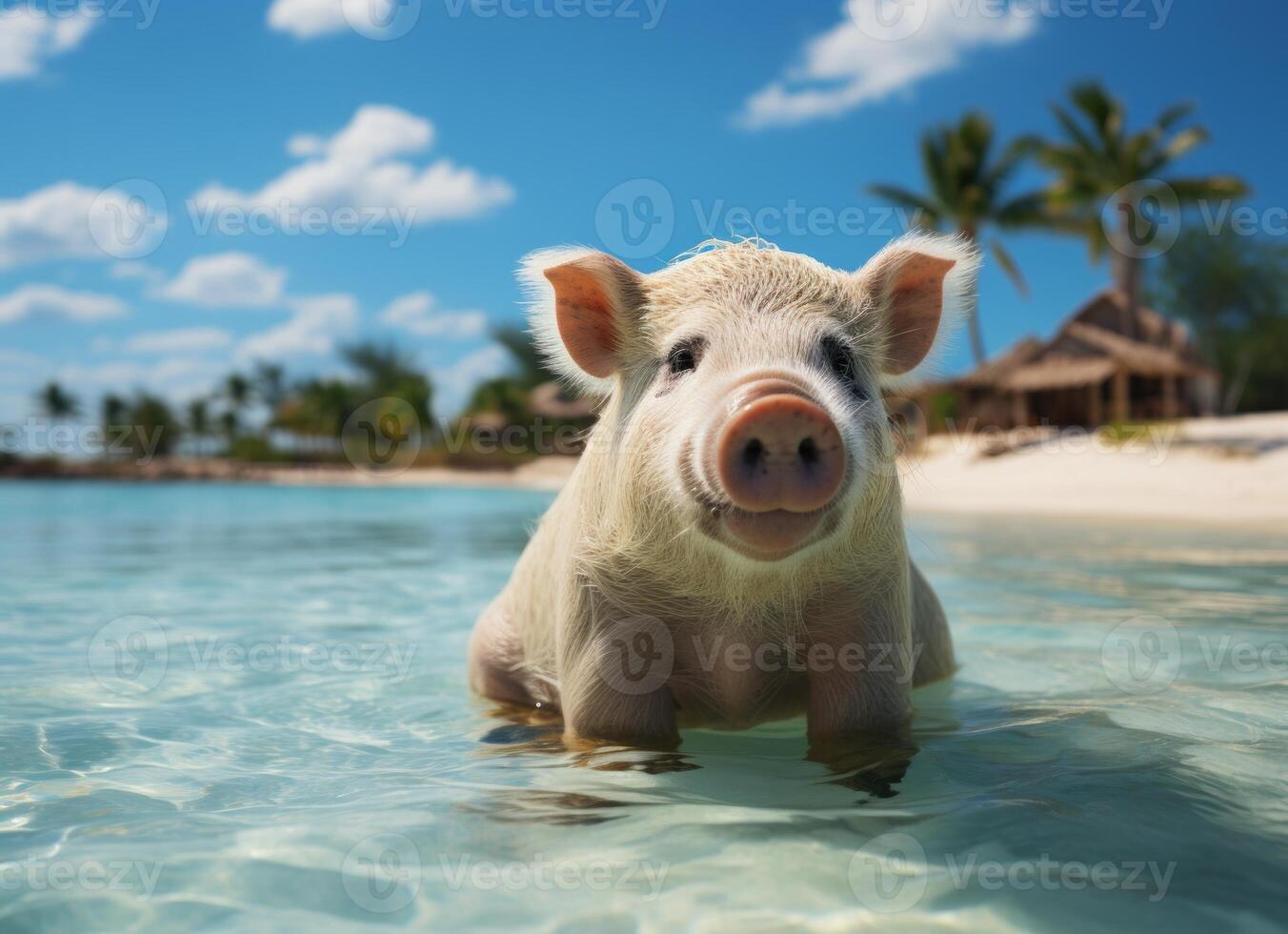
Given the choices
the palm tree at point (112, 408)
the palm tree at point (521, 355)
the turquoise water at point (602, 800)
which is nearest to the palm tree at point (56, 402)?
the palm tree at point (112, 408)

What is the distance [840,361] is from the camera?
264 cm

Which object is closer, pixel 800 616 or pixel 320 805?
pixel 320 805

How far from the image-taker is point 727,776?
8.53 feet

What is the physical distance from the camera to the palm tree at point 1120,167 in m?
30.0

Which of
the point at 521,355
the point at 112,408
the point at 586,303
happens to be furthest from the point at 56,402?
the point at 586,303

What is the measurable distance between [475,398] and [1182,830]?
1806 inches

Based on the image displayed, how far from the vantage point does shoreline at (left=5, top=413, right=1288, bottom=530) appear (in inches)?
583

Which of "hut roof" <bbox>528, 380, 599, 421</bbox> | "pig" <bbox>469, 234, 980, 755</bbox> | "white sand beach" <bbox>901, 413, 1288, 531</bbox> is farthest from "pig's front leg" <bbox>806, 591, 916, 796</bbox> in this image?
"hut roof" <bbox>528, 380, 599, 421</bbox>

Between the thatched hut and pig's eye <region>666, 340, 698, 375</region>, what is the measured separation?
27.4m

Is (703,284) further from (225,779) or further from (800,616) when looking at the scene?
(225,779)

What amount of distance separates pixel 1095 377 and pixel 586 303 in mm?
28329

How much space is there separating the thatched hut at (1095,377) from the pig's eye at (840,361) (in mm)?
27275

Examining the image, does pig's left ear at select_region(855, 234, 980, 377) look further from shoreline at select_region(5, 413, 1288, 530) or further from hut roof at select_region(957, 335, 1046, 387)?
hut roof at select_region(957, 335, 1046, 387)

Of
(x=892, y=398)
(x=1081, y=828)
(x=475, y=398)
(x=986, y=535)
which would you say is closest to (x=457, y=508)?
(x=986, y=535)
